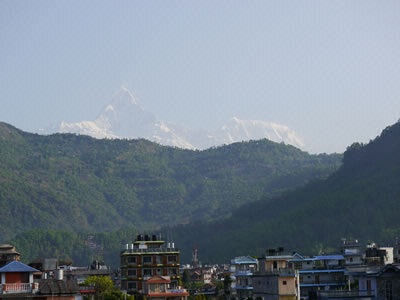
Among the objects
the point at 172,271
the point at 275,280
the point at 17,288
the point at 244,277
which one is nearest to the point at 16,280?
the point at 17,288

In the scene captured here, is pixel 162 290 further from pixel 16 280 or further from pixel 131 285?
pixel 16 280

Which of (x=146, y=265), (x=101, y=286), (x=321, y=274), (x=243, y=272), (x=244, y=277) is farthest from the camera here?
(x=243, y=272)

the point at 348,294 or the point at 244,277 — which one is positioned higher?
the point at 244,277

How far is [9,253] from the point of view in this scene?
109188 millimetres

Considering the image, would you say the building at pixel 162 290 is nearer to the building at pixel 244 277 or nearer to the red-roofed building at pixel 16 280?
the building at pixel 244 277

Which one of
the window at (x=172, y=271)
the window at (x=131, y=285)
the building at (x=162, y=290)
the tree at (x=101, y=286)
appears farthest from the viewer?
the window at (x=172, y=271)

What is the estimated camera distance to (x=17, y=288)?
67.4 metres

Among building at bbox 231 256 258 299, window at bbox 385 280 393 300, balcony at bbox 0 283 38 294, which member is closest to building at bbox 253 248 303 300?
building at bbox 231 256 258 299

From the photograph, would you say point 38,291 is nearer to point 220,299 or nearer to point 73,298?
point 73,298

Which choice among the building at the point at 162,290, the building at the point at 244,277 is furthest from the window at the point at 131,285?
the building at the point at 244,277

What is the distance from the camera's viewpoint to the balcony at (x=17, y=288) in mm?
67188

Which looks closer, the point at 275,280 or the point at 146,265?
the point at 275,280

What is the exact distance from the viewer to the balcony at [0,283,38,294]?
6719cm

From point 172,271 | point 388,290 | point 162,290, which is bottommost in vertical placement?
point 388,290
